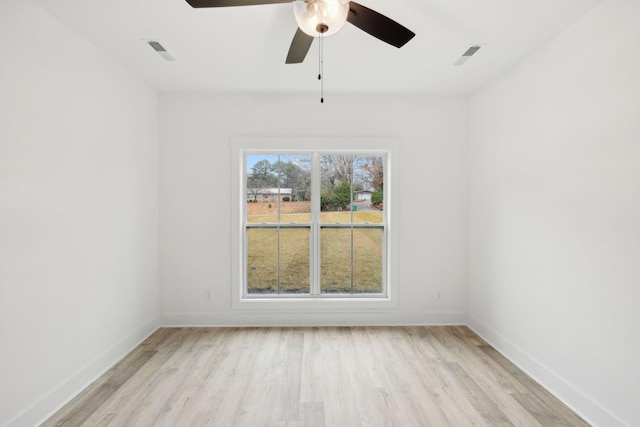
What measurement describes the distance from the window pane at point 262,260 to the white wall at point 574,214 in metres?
2.44

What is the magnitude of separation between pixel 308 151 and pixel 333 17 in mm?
2506

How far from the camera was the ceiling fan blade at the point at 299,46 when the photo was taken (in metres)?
2.12

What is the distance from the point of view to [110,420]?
7.87 feet

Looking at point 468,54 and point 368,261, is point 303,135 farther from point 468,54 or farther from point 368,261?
point 468,54

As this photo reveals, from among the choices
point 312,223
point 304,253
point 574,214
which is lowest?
point 304,253

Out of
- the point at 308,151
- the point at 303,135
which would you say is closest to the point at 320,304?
the point at 308,151

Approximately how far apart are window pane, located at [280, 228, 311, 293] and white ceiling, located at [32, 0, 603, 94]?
66.3 inches

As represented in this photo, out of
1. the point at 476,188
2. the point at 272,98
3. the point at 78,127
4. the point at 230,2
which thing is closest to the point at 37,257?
the point at 78,127

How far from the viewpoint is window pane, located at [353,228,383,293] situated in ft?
14.4

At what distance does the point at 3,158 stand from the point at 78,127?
715 mm

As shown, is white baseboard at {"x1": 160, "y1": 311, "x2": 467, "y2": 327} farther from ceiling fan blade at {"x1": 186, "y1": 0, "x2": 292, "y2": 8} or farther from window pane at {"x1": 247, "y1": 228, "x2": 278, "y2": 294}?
ceiling fan blade at {"x1": 186, "y1": 0, "x2": 292, "y2": 8}

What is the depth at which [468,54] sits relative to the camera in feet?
10.0

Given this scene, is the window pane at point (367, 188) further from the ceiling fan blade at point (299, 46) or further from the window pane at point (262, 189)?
the ceiling fan blade at point (299, 46)

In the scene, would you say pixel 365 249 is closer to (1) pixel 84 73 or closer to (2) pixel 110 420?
(2) pixel 110 420
